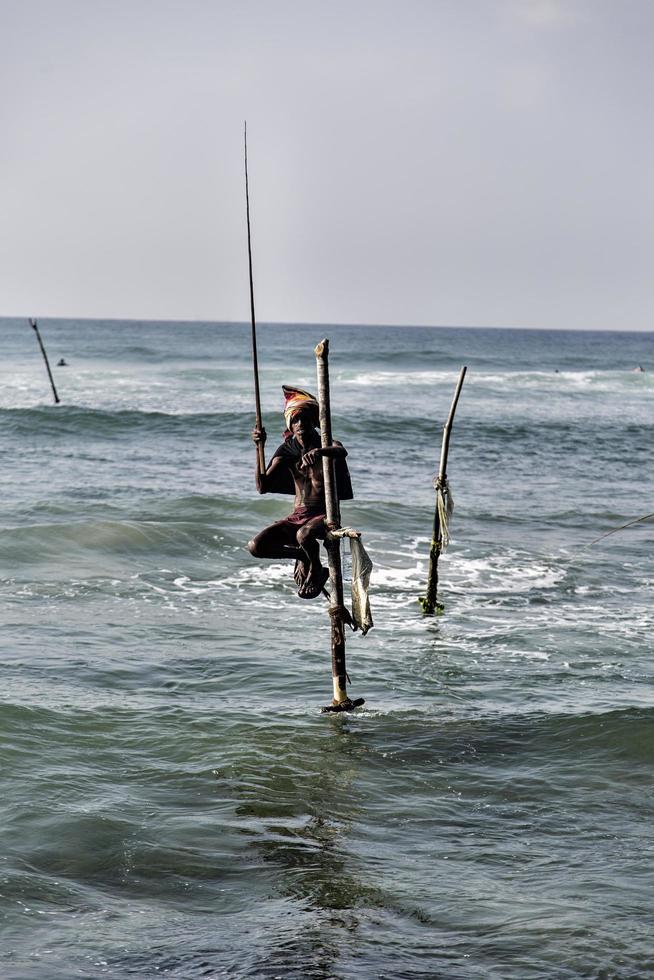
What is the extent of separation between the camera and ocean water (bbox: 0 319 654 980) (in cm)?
754

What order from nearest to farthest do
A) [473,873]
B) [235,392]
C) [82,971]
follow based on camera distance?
[82,971] → [473,873] → [235,392]

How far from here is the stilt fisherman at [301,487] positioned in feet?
31.6

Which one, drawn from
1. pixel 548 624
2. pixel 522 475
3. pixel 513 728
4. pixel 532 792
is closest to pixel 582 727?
pixel 513 728

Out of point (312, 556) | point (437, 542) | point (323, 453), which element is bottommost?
point (437, 542)

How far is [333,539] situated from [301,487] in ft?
1.79

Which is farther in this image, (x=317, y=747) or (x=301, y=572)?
(x=317, y=747)

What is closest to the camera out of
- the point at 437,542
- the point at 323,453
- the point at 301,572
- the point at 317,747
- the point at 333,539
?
the point at 323,453

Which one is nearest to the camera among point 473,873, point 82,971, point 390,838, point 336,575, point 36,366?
point 82,971

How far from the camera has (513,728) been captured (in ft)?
38.7

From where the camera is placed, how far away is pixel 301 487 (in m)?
9.84

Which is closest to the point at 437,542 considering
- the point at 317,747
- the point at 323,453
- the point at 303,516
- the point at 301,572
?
the point at 317,747

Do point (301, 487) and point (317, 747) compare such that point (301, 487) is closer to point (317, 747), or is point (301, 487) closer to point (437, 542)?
point (317, 747)

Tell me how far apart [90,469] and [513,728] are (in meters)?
21.1

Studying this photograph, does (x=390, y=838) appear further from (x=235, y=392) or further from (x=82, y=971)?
(x=235, y=392)
